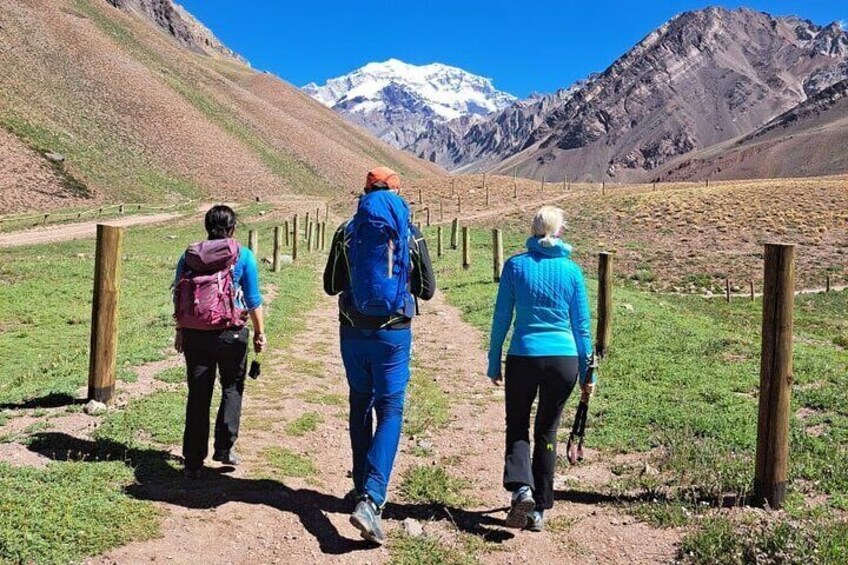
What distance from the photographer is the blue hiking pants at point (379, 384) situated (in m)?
4.98

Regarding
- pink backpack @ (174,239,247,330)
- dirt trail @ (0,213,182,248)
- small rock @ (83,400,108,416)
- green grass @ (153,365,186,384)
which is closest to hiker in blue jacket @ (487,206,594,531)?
pink backpack @ (174,239,247,330)

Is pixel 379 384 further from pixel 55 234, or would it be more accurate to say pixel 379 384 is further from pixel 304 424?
pixel 55 234

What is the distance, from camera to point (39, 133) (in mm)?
61094

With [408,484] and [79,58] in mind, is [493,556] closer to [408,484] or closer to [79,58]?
[408,484]

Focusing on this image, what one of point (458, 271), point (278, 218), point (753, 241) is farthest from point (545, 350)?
point (278, 218)

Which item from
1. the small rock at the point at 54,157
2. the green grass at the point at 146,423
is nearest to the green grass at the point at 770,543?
the green grass at the point at 146,423

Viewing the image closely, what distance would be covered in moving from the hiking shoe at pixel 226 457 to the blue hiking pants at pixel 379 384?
1.68 m

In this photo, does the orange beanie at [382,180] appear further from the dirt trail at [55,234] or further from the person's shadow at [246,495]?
the dirt trail at [55,234]

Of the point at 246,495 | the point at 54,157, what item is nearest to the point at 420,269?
the point at 246,495

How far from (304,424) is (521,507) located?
3.42 m

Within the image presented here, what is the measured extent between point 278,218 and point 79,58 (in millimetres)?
49400

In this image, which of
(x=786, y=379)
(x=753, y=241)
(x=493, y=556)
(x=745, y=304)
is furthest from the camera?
(x=753, y=241)

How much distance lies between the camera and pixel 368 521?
4.87 meters

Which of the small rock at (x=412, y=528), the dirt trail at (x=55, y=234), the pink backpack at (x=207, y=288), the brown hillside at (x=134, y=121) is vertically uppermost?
the brown hillside at (x=134, y=121)
